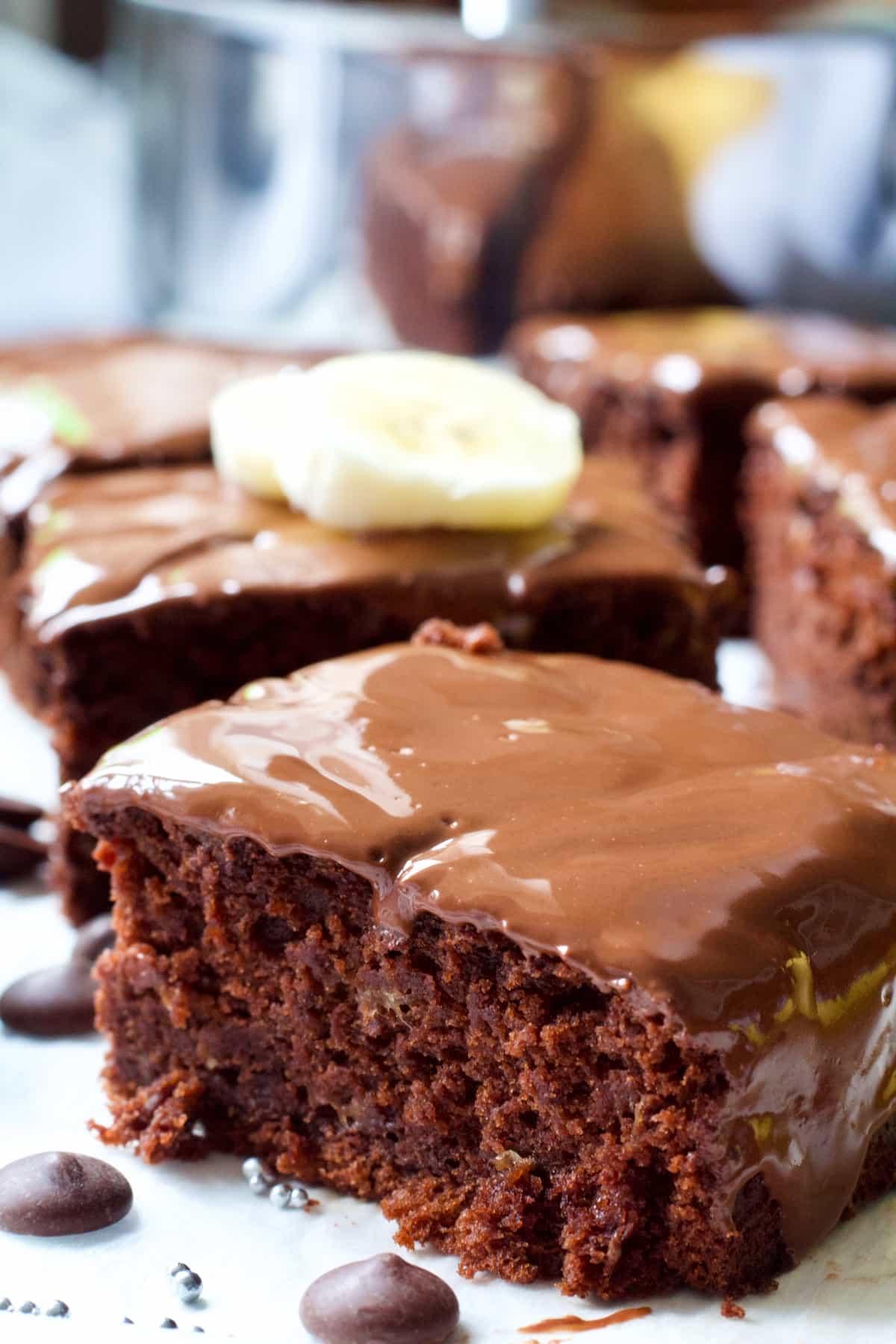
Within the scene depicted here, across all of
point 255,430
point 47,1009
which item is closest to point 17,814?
point 47,1009

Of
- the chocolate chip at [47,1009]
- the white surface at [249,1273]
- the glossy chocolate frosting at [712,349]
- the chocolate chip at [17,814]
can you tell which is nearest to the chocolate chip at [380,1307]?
the white surface at [249,1273]

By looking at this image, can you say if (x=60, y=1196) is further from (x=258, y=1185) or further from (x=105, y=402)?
(x=105, y=402)

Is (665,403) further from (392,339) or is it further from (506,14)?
(506,14)

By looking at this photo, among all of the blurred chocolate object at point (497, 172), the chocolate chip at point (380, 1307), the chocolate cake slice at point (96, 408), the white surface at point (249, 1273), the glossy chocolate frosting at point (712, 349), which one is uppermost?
the blurred chocolate object at point (497, 172)

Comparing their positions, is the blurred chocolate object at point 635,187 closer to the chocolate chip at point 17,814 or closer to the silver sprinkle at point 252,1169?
the chocolate chip at point 17,814

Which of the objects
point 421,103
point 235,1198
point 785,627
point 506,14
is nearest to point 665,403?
point 785,627

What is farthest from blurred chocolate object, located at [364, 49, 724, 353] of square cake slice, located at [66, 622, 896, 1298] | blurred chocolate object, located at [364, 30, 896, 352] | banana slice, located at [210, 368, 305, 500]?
square cake slice, located at [66, 622, 896, 1298]
